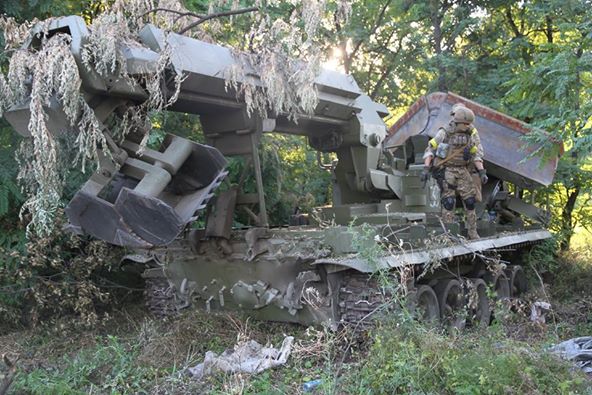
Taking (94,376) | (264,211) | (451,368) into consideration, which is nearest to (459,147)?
(264,211)

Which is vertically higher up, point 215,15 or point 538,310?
point 215,15

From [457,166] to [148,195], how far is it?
419cm

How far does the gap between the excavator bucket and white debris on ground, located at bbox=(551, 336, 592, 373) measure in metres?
3.12

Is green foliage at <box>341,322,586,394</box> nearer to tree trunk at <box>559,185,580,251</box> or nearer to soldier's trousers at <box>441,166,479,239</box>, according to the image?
soldier's trousers at <box>441,166,479,239</box>

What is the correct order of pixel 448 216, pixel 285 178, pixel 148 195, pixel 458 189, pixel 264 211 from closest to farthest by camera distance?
pixel 148 195 → pixel 264 211 → pixel 448 216 → pixel 458 189 → pixel 285 178

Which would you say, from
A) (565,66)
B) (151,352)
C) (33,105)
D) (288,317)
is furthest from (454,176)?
(33,105)

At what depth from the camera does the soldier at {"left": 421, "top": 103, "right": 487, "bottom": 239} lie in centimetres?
797

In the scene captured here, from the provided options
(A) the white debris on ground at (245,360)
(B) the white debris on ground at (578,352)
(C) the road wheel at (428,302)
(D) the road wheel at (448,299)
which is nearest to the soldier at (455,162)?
(D) the road wheel at (448,299)

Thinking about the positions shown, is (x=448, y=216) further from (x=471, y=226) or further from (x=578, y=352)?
(x=578, y=352)

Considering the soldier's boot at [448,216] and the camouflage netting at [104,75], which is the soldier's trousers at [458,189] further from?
the camouflage netting at [104,75]

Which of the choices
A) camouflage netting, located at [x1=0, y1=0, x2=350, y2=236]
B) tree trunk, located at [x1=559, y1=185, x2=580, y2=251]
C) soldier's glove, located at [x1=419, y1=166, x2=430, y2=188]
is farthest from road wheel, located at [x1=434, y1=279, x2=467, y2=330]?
tree trunk, located at [x1=559, y1=185, x2=580, y2=251]

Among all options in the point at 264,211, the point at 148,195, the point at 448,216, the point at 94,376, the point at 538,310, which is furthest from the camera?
the point at 448,216

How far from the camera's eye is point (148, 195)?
17.5 ft

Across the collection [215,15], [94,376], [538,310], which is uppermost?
[215,15]
